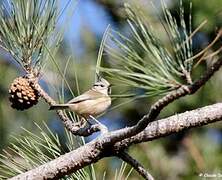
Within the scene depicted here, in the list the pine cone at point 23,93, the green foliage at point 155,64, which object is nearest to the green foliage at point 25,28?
the pine cone at point 23,93

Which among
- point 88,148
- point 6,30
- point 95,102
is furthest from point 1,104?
Answer: point 88,148

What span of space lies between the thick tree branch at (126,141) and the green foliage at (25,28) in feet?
0.63

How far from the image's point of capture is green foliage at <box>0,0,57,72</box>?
94 cm

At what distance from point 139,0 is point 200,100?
1.11ft

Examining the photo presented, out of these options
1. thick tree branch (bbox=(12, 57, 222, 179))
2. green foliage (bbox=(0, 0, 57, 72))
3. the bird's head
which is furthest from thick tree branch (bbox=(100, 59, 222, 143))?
green foliage (bbox=(0, 0, 57, 72))

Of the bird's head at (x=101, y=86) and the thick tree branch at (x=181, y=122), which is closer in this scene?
the thick tree branch at (x=181, y=122)

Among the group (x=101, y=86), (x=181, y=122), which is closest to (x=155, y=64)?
(x=181, y=122)

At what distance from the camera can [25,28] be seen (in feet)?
3.08

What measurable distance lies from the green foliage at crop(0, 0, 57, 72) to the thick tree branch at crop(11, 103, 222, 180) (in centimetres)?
19

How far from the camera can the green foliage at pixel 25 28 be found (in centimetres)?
94

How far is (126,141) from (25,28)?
26cm

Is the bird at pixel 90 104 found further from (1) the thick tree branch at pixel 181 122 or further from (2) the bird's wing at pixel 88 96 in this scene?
(1) the thick tree branch at pixel 181 122

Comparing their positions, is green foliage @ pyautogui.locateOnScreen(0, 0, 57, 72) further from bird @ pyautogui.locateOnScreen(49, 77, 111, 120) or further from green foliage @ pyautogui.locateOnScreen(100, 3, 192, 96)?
green foliage @ pyautogui.locateOnScreen(100, 3, 192, 96)

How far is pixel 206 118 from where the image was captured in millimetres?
739
